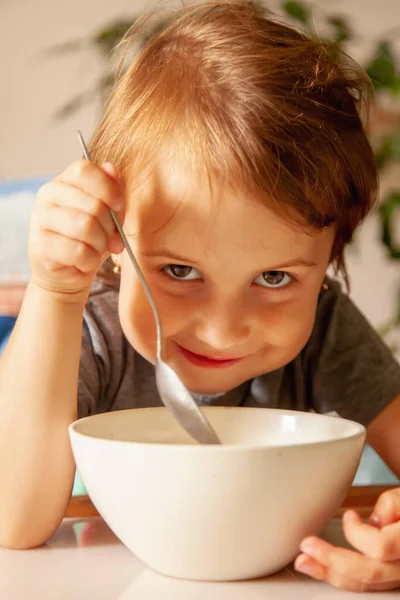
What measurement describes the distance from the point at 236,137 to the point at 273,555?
0.35 m

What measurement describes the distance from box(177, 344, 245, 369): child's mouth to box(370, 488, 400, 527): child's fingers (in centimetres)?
24

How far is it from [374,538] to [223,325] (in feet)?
0.77

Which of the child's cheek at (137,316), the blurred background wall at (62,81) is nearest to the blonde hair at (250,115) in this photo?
the child's cheek at (137,316)

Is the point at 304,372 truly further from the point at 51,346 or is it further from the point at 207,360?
the point at 51,346

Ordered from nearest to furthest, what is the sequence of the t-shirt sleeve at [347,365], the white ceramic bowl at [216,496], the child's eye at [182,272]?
the white ceramic bowl at [216,496]
the child's eye at [182,272]
the t-shirt sleeve at [347,365]

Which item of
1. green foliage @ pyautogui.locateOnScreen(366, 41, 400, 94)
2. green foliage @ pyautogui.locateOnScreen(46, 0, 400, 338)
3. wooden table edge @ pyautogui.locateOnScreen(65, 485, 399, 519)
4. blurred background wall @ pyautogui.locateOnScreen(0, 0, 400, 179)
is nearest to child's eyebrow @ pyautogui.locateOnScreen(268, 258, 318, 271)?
wooden table edge @ pyautogui.locateOnScreen(65, 485, 399, 519)

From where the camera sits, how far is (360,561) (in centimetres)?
49

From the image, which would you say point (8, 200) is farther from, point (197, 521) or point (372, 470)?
point (197, 521)

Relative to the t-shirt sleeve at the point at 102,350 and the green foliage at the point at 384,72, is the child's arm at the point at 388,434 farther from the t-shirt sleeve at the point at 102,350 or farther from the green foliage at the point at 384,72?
the green foliage at the point at 384,72

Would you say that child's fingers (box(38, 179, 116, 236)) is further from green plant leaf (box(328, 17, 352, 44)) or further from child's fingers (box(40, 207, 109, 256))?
green plant leaf (box(328, 17, 352, 44))

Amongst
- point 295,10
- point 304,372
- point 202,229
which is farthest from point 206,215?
→ point 295,10

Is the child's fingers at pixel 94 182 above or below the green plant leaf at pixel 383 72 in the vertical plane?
below

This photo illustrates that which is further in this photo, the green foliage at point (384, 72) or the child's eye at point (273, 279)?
the green foliage at point (384, 72)

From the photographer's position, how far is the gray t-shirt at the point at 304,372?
88 cm
